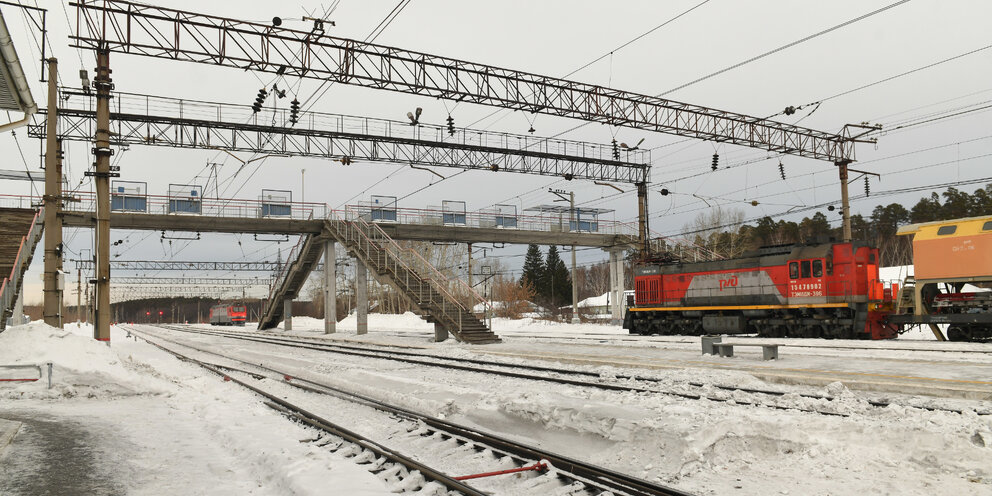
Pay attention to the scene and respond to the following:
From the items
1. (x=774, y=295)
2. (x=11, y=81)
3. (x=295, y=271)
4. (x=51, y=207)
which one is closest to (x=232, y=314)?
(x=295, y=271)

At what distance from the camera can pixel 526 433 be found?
951 centimetres

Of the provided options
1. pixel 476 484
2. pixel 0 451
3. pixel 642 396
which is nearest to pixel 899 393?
pixel 642 396

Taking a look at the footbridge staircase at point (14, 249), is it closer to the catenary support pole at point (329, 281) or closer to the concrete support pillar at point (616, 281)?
the catenary support pole at point (329, 281)

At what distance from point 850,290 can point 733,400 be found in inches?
572

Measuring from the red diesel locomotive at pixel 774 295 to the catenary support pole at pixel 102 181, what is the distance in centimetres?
2159

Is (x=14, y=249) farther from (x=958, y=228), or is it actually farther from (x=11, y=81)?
(x=958, y=228)

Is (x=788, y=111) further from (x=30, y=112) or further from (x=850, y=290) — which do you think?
(x=30, y=112)

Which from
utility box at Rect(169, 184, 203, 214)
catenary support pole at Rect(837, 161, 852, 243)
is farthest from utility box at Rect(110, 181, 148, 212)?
catenary support pole at Rect(837, 161, 852, 243)

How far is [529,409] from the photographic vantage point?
32.6 feet

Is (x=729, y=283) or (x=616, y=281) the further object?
(x=616, y=281)

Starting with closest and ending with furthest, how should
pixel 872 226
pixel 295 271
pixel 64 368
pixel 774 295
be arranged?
pixel 64 368 < pixel 774 295 < pixel 295 271 < pixel 872 226

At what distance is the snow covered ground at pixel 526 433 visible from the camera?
6.47 m

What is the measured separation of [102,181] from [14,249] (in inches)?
519

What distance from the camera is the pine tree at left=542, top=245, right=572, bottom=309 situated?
93812 millimetres
